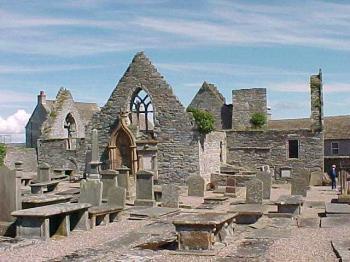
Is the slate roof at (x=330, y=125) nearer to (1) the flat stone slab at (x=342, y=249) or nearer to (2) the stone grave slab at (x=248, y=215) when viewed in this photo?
(2) the stone grave slab at (x=248, y=215)

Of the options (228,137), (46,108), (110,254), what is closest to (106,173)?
(110,254)

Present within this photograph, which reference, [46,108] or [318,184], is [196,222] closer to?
[318,184]

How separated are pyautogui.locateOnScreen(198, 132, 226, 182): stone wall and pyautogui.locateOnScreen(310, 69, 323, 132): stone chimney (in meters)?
5.61

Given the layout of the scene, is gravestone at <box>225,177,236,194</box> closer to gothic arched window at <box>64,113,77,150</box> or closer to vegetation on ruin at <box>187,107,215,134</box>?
vegetation on ruin at <box>187,107,215,134</box>

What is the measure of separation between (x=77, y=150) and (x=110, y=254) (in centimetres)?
2149

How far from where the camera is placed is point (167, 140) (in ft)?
90.8

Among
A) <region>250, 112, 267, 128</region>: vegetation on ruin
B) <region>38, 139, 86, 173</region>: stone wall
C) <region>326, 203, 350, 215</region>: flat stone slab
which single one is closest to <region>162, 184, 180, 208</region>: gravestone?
<region>326, 203, 350, 215</region>: flat stone slab

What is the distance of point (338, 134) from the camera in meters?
44.4

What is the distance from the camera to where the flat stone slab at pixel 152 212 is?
53.8 ft

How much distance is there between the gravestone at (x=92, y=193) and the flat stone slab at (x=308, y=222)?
20.5 ft

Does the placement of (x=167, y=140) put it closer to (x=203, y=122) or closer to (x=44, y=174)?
(x=203, y=122)

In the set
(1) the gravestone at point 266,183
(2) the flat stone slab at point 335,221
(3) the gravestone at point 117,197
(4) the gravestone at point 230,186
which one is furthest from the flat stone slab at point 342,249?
(4) the gravestone at point 230,186

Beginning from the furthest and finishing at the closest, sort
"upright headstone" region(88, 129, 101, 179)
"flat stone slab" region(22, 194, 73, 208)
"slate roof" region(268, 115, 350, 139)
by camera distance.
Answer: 1. "slate roof" region(268, 115, 350, 139)
2. "upright headstone" region(88, 129, 101, 179)
3. "flat stone slab" region(22, 194, 73, 208)

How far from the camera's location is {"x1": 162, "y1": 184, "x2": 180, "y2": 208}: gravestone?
732 inches
